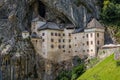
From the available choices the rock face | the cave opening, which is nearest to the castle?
the rock face

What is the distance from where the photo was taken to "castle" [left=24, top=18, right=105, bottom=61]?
98375 mm

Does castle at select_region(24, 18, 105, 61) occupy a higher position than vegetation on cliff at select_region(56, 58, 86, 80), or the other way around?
castle at select_region(24, 18, 105, 61)

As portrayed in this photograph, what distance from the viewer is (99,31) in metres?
98.9

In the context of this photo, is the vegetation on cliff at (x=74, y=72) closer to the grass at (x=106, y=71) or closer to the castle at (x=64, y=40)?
the castle at (x=64, y=40)

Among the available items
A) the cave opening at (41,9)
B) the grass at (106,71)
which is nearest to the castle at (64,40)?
the cave opening at (41,9)

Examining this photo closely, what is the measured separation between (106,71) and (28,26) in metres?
35.4

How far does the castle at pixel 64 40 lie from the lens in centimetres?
9838

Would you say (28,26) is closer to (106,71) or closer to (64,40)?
(64,40)

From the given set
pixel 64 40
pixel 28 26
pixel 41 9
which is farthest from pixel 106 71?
pixel 41 9

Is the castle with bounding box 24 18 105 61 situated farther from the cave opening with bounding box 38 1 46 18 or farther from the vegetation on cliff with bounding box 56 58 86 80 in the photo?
the cave opening with bounding box 38 1 46 18

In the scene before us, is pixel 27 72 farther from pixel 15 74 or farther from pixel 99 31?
pixel 99 31

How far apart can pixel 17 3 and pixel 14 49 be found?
14660 millimetres

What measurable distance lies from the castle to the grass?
1149cm

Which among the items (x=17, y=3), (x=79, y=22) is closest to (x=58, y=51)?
(x=79, y=22)
